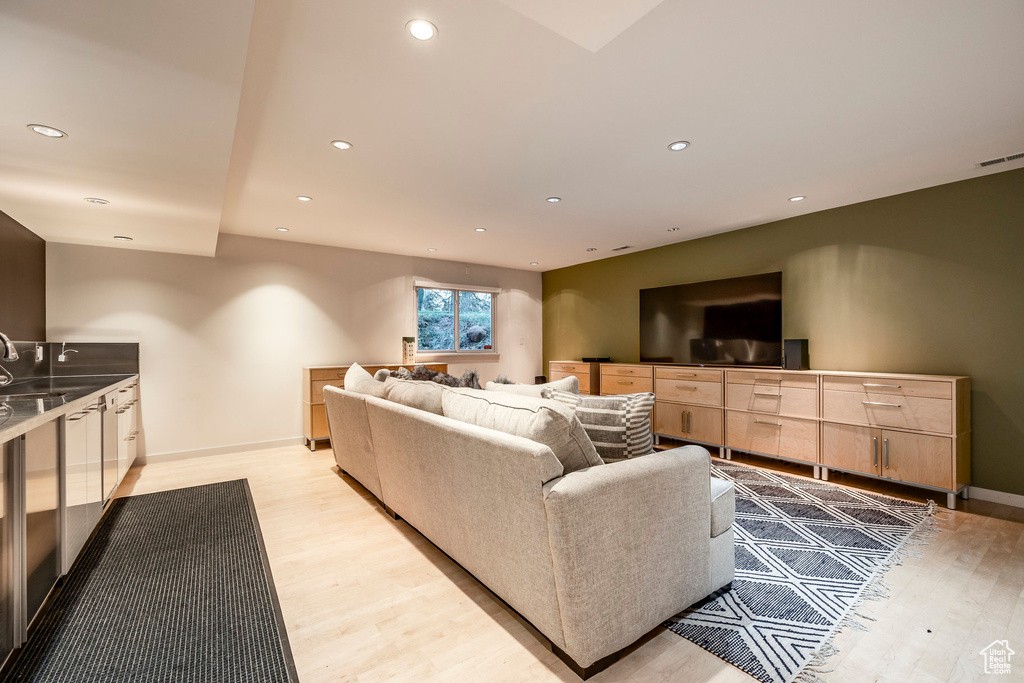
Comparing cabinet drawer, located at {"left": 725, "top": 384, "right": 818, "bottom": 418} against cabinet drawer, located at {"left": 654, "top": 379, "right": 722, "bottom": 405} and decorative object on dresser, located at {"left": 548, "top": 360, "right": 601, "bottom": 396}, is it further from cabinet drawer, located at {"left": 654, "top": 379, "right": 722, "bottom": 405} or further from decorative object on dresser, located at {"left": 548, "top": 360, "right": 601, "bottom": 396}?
decorative object on dresser, located at {"left": 548, "top": 360, "right": 601, "bottom": 396}

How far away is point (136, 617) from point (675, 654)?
7.47ft

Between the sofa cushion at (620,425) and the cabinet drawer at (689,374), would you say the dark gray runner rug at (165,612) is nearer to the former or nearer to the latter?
the sofa cushion at (620,425)

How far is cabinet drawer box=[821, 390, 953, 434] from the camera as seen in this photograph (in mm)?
3260

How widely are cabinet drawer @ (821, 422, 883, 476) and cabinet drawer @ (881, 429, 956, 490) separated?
60 mm

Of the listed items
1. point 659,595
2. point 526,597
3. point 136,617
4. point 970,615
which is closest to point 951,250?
point 970,615

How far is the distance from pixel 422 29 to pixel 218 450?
4.89 metres

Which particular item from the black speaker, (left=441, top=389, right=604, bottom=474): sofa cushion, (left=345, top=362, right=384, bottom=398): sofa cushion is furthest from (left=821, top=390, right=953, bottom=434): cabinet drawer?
(left=345, top=362, right=384, bottom=398): sofa cushion

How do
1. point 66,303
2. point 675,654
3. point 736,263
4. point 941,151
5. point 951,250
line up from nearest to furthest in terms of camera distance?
point 675,654 < point 941,151 < point 951,250 < point 66,303 < point 736,263

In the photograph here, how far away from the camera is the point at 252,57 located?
186cm

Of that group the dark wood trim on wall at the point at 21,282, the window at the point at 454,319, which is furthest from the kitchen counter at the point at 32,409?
the window at the point at 454,319

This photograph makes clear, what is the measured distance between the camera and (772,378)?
423 cm

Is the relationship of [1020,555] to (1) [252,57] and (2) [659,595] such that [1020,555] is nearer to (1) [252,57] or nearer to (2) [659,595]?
(2) [659,595]

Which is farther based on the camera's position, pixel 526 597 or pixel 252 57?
pixel 252 57

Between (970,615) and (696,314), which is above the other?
(696,314)
